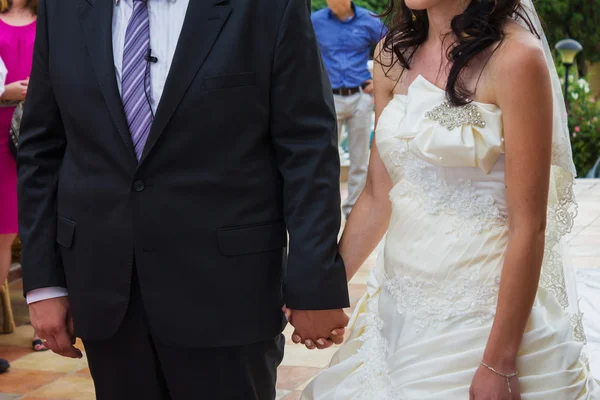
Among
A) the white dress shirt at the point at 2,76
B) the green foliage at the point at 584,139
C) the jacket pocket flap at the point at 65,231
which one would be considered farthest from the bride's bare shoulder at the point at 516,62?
the green foliage at the point at 584,139

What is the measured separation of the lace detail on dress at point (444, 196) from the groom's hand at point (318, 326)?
0.40 metres

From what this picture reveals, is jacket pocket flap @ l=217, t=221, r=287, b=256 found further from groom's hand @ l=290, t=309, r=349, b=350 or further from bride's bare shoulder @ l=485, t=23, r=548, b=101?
bride's bare shoulder @ l=485, t=23, r=548, b=101

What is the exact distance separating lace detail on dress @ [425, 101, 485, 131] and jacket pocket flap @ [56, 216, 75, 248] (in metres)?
0.90

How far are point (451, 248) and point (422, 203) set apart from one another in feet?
0.46

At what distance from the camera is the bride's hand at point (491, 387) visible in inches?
79.2

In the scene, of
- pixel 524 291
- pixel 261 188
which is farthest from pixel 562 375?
pixel 261 188

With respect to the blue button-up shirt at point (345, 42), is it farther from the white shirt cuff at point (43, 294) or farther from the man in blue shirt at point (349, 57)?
the white shirt cuff at point (43, 294)

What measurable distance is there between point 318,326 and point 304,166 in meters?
0.37

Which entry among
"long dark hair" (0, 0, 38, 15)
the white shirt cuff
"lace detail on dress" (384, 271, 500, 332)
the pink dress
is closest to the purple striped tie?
the white shirt cuff

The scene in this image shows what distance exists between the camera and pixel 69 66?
206cm

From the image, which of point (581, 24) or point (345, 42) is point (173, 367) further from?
point (581, 24)

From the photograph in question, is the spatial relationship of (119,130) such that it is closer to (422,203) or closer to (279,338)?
(279,338)

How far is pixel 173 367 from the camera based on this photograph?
6.71 feet

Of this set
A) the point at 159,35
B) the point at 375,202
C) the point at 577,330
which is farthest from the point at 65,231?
the point at 577,330
